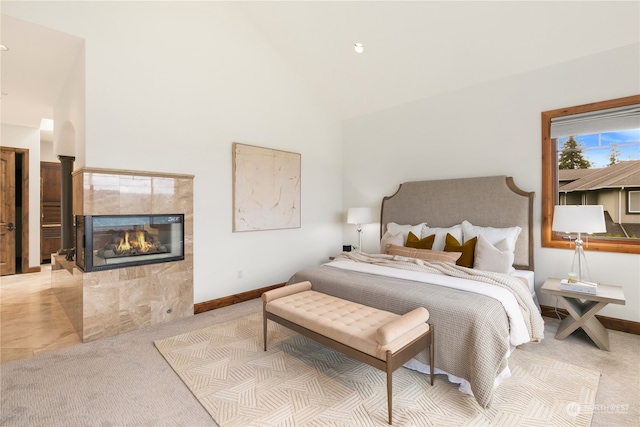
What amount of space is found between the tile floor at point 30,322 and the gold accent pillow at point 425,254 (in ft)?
11.4

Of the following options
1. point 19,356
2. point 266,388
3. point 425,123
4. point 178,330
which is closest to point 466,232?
point 425,123

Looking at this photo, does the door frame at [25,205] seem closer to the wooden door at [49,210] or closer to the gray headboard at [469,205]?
the wooden door at [49,210]

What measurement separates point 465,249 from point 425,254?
0.43 metres

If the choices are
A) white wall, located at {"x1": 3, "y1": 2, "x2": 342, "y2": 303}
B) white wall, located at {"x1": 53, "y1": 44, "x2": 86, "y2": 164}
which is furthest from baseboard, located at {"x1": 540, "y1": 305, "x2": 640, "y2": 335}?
white wall, located at {"x1": 53, "y1": 44, "x2": 86, "y2": 164}

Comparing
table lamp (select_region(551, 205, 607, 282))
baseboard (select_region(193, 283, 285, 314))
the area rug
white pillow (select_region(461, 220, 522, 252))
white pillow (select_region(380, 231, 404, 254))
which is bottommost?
the area rug

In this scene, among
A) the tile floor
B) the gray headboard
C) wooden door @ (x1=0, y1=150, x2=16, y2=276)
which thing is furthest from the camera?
wooden door @ (x1=0, y1=150, x2=16, y2=276)

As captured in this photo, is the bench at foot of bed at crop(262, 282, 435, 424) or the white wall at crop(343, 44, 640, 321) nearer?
the bench at foot of bed at crop(262, 282, 435, 424)

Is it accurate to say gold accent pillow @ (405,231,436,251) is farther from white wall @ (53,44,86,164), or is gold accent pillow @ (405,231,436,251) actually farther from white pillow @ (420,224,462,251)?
white wall @ (53,44,86,164)

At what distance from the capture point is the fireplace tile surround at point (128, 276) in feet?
9.45

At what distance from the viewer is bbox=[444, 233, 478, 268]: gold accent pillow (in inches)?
128

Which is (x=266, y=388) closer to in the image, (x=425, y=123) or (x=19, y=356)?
(x=19, y=356)

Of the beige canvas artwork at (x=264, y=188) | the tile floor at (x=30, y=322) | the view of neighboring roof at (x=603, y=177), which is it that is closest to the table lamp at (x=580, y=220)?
the view of neighboring roof at (x=603, y=177)

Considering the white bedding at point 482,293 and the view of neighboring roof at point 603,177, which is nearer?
the white bedding at point 482,293

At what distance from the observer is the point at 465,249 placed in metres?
3.30
